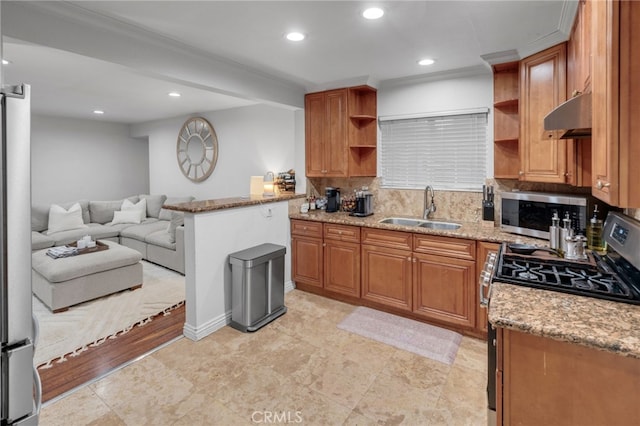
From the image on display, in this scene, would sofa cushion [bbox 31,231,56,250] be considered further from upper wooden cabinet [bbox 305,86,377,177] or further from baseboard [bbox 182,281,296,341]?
upper wooden cabinet [bbox 305,86,377,177]

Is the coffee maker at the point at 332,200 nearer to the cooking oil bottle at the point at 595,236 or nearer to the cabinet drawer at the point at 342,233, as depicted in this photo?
the cabinet drawer at the point at 342,233

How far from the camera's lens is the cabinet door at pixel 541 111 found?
247 cm

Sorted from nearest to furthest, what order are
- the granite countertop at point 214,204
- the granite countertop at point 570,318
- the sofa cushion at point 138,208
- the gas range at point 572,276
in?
1. the granite countertop at point 570,318
2. the gas range at point 572,276
3. the granite countertop at point 214,204
4. the sofa cushion at point 138,208

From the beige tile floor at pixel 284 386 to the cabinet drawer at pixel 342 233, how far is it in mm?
984

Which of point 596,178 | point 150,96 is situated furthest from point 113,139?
point 596,178

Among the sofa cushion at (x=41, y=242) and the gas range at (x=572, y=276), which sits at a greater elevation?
the gas range at (x=572, y=276)

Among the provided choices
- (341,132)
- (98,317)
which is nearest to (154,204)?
(98,317)

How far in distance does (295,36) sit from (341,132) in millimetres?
1438

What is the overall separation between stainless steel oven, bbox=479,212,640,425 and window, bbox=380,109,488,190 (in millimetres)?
1612

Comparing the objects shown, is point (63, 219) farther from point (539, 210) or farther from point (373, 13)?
point (539, 210)

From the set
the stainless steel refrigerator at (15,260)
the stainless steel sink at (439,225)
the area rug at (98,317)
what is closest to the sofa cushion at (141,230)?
the area rug at (98,317)

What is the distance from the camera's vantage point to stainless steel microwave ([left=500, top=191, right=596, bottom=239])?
2.43 metres

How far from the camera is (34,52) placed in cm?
295

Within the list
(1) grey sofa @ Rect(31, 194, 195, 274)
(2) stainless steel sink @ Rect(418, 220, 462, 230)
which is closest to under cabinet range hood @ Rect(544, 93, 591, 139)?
(2) stainless steel sink @ Rect(418, 220, 462, 230)
